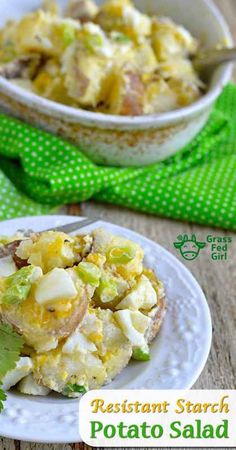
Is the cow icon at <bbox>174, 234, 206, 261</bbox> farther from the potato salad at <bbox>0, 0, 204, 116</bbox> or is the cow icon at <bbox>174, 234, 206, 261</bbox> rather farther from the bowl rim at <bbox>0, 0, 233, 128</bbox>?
the potato salad at <bbox>0, 0, 204, 116</bbox>

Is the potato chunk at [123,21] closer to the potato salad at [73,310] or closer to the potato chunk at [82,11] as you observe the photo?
the potato chunk at [82,11]

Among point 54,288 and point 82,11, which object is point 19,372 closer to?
point 54,288

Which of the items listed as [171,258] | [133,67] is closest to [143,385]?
[171,258]

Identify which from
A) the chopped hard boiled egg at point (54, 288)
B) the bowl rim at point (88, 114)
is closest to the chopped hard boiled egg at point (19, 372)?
the chopped hard boiled egg at point (54, 288)

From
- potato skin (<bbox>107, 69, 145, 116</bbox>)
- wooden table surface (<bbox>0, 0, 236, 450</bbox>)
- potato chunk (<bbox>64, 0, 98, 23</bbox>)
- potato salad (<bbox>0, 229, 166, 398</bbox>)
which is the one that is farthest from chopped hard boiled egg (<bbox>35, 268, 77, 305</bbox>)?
potato chunk (<bbox>64, 0, 98, 23</bbox>)

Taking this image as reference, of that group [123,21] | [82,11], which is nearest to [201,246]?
[123,21]

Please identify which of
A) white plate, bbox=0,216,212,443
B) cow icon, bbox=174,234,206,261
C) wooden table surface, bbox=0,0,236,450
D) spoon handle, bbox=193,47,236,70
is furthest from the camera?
spoon handle, bbox=193,47,236,70
